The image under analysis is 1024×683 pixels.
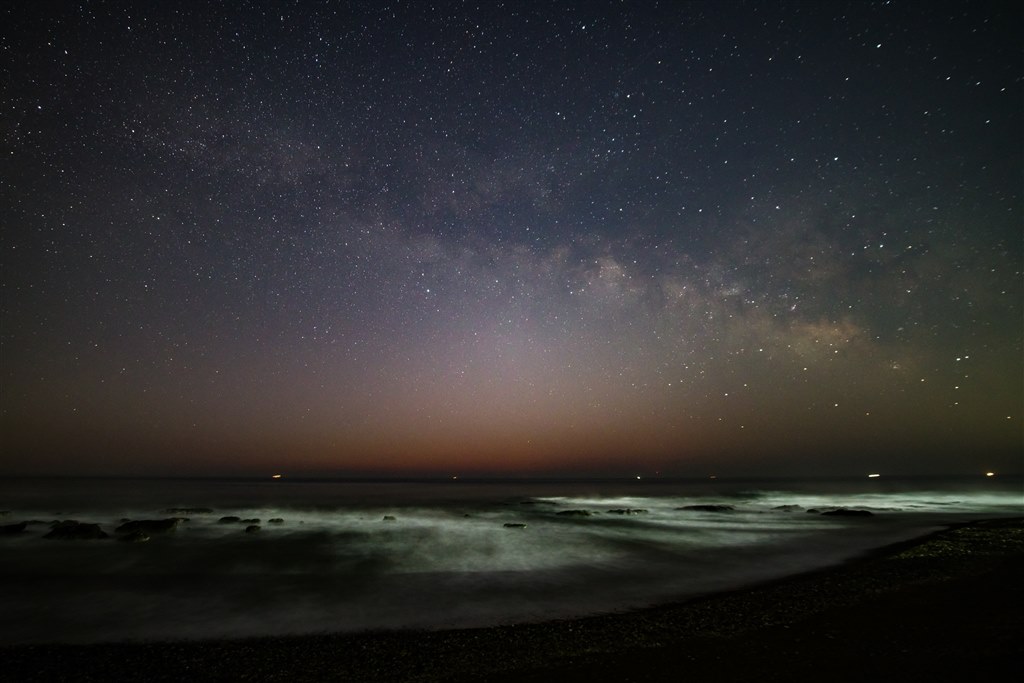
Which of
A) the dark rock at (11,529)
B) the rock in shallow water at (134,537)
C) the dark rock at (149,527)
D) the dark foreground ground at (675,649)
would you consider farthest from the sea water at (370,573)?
the dark foreground ground at (675,649)

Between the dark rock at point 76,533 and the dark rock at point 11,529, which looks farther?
the dark rock at point 11,529

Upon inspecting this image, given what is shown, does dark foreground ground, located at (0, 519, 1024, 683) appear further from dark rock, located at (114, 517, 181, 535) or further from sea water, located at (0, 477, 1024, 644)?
dark rock, located at (114, 517, 181, 535)

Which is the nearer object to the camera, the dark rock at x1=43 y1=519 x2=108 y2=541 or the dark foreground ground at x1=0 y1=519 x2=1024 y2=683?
the dark foreground ground at x1=0 y1=519 x2=1024 y2=683

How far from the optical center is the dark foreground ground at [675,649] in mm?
6383

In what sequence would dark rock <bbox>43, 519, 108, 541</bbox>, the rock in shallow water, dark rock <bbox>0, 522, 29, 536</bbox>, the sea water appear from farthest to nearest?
dark rock <bbox>0, 522, 29, 536</bbox>, dark rock <bbox>43, 519, 108, 541</bbox>, the rock in shallow water, the sea water

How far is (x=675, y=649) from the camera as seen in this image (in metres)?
7.31

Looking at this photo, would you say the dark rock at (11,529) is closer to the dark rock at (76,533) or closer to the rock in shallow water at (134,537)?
the dark rock at (76,533)

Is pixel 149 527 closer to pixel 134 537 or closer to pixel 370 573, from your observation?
pixel 134 537

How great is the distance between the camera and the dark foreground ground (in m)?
6.38

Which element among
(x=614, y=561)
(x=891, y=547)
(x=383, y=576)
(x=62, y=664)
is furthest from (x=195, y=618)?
(x=891, y=547)

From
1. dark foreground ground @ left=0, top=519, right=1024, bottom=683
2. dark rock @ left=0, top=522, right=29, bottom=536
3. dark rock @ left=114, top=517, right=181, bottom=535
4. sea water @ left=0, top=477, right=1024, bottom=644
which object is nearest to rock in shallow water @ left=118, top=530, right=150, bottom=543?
sea water @ left=0, top=477, right=1024, bottom=644

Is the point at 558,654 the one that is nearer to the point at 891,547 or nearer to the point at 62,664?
the point at 62,664

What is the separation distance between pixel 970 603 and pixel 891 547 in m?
11.8

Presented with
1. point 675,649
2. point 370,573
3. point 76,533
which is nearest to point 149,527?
point 76,533
